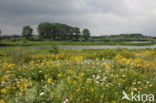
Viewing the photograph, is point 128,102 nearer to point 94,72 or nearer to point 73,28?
point 94,72

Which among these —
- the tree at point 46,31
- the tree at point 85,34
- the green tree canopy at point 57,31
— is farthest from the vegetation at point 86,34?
the tree at point 46,31

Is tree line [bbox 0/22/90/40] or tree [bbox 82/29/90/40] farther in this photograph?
tree [bbox 82/29/90/40]

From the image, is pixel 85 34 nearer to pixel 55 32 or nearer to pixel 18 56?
pixel 55 32

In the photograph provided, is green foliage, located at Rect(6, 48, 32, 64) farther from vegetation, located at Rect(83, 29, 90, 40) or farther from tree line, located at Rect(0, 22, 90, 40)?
vegetation, located at Rect(83, 29, 90, 40)

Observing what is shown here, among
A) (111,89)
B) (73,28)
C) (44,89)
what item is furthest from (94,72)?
(73,28)

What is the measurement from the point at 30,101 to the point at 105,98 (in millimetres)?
1451

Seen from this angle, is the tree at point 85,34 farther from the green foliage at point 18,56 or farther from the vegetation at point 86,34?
the green foliage at point 18,56

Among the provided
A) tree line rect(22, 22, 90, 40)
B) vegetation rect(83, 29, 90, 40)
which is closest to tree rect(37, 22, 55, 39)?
tree line rect(22, 22, 90, 40)

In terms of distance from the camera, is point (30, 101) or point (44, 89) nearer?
point (30, 101)

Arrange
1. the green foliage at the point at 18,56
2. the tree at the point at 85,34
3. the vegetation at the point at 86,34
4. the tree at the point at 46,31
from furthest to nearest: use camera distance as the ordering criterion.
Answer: the vegetation at the point at 86,34
the tree at the point at 85,34
the tree at the point at 46,31
the green foliage at the point at 18,56


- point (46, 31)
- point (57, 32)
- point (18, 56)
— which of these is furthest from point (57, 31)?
point (18, 56)

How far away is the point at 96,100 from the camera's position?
4.82m

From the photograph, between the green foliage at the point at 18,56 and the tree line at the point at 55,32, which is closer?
the green foliage at the point at 18,56

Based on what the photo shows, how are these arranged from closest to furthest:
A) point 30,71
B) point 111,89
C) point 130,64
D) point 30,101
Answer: point 30,101, point 111,89, point 30,71, point 130,64
